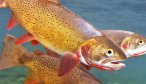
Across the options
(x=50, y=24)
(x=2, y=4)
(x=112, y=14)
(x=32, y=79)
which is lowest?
(x=32, y=79)

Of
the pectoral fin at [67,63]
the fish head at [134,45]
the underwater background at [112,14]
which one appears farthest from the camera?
the underwater background at [112,14]

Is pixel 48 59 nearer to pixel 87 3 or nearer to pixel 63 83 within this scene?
pixel 63 83

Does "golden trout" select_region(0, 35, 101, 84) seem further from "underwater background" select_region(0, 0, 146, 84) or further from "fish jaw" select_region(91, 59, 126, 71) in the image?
"underwater background" select_region(0, 0, 146, 84)

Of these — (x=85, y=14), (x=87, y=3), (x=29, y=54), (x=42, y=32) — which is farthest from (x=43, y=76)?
(x=85, y=14)

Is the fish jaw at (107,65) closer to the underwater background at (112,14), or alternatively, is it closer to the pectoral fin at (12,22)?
the pectoral fin at (12,22)

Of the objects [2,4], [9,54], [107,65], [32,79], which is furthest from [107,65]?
[9,54]

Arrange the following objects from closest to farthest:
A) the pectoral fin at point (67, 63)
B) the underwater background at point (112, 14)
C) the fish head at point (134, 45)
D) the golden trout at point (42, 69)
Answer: the pectoral fin at point (67, 63), the fish head at point (134, 45), the golden trout at point (42, 69), the underwater background at point (112, 14)

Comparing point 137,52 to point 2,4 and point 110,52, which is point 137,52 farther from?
point 2,4

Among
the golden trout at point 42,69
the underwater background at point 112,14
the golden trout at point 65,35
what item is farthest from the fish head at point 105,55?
the underwater background at point 112,14
